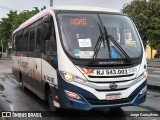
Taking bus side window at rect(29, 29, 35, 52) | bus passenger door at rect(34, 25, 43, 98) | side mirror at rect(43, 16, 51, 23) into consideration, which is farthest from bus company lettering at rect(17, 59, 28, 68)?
side mirror at rect(43, 16, 51, 23)

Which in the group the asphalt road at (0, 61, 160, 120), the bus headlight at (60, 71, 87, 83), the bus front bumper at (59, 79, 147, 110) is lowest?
the asphalt road at (0, 61, 160, 120)

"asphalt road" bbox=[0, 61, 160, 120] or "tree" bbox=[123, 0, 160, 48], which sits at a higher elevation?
"tree" bbox=[123, 0, 160, 48]

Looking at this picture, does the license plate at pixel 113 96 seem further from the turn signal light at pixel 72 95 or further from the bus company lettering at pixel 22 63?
the bus company lettering at pixel 22 63

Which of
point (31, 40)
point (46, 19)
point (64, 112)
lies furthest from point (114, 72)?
point (31, 40)

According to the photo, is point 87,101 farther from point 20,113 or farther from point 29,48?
point 29,48

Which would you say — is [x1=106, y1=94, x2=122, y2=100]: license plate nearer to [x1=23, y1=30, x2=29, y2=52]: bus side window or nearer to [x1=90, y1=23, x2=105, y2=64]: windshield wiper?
[x1=90, y1=23, x2=105, y2=64]: windshield wiper

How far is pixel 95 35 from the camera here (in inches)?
344

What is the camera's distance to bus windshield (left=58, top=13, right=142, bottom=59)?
849 cm

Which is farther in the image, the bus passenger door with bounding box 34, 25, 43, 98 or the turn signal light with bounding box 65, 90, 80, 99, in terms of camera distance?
the bus passenger door with bounding box 34, 25, 43, 98

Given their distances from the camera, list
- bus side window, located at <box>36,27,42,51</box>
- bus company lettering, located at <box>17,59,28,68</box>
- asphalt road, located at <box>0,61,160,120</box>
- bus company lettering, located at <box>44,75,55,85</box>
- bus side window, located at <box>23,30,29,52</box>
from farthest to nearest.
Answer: bus company lettering, located at <box>17,59,28,68</box> < bus side window, located at <box>23,30,29,52</box> < bus side window, located at <box>36,27,42,51</box> < asphalt road, located at <box>0,61,160,120</box> < bus company lettering, located at <box>44,75,55,85</box>

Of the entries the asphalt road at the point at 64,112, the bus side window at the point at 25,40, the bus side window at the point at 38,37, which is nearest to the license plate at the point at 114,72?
the asphalt road at the point at 64,112

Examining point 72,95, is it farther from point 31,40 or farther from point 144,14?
point 144,14

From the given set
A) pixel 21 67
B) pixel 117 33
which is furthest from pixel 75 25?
pixel 21 67

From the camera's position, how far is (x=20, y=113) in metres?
9.88
